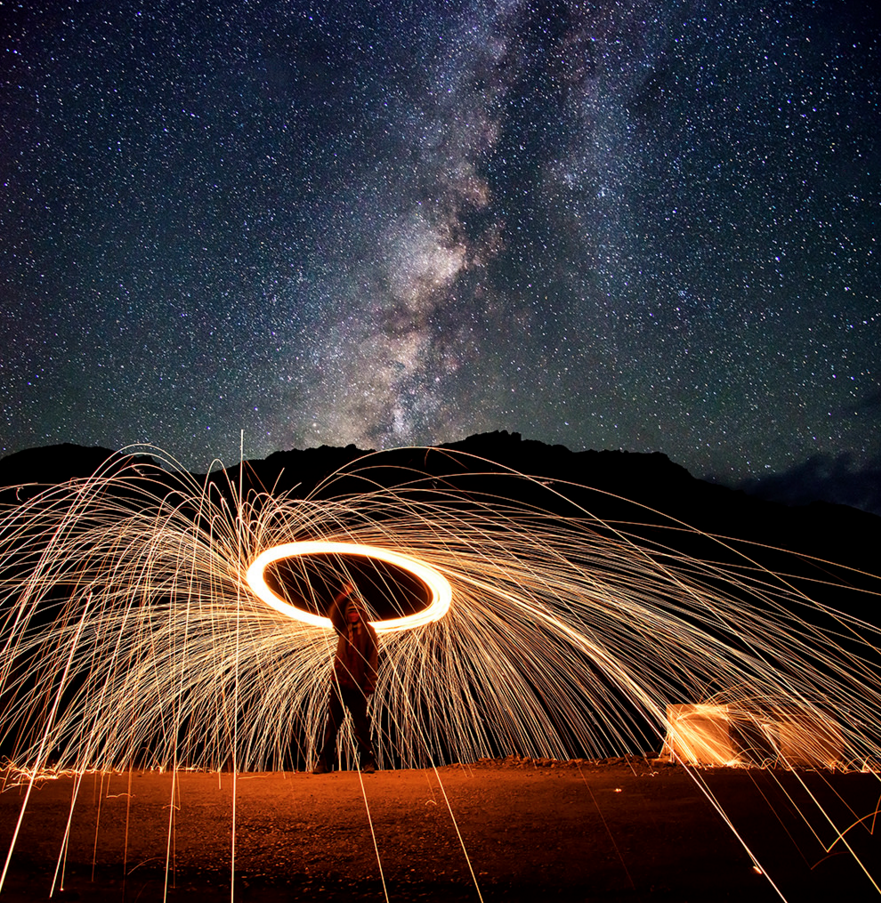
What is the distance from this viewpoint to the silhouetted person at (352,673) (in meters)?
6.84

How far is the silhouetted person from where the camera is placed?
6.84 m

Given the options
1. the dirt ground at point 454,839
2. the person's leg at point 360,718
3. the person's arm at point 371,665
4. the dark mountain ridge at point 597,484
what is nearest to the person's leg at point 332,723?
the person's leg at point 360,718

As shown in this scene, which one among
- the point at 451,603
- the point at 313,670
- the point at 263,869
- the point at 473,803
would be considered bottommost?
the point at 313,670

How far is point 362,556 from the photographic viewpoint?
7.07m

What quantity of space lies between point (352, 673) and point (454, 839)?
3.20 m

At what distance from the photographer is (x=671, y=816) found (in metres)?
4.31

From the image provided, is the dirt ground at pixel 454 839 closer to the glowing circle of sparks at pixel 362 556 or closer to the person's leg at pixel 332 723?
the person's leg at pixel 332 723

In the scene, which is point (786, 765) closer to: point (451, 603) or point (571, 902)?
point (451, 603)

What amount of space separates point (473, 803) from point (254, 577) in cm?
354

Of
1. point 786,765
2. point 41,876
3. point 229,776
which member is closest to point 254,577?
point 229,776

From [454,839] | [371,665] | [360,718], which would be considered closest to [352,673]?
[371,665]

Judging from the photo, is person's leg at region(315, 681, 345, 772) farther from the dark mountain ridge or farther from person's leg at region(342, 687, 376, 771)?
the dark mountain ridge

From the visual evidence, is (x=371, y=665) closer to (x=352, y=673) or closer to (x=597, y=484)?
(x=352, y=673)

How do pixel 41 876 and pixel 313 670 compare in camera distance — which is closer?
pixel 41 876
